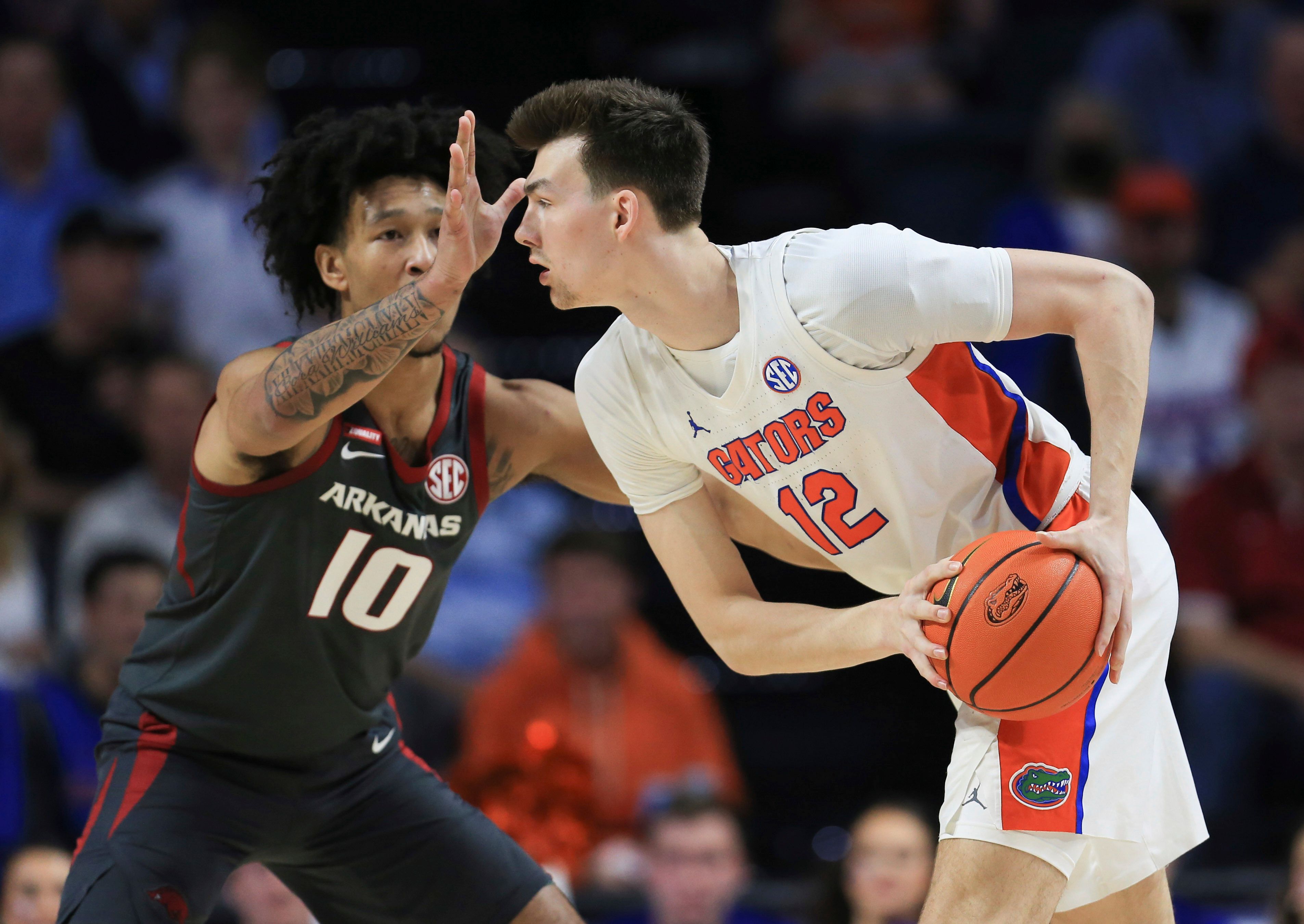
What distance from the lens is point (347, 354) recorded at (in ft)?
11.7

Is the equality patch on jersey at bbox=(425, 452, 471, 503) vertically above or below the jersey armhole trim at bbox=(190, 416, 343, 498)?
A: below

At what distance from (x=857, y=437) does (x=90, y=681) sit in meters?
4.13

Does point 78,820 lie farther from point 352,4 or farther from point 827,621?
point 352,4

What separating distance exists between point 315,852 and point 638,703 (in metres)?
2.94

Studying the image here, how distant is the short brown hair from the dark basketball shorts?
1.61 m

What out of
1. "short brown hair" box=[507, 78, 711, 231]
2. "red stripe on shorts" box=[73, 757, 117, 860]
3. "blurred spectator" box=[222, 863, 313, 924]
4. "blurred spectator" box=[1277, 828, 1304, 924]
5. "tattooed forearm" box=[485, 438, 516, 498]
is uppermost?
"short brown hair" box=[507, 78, 711, 231]

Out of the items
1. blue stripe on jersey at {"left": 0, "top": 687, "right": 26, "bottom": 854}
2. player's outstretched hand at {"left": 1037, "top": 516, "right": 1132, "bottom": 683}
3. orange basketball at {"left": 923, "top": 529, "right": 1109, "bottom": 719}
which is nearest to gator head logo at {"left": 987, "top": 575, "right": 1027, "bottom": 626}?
orange basketball at {"left": 923, "top": 529, "right": 1109, "bottom": 719}

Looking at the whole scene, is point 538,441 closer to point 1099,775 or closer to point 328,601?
point 328,601

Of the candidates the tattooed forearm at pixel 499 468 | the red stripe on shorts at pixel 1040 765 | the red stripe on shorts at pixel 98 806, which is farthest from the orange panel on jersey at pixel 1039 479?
the red stripe on shorts at pixel 98 806

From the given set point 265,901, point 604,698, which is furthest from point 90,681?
point 604,698

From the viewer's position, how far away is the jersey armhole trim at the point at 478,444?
163 inches

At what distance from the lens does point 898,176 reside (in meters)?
8.45

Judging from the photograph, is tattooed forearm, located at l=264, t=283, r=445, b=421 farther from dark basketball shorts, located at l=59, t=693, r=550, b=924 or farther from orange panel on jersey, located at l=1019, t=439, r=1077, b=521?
orange panel on jersey, located at l=1019, t=439, r=1077, b=521

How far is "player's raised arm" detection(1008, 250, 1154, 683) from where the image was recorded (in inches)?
131
